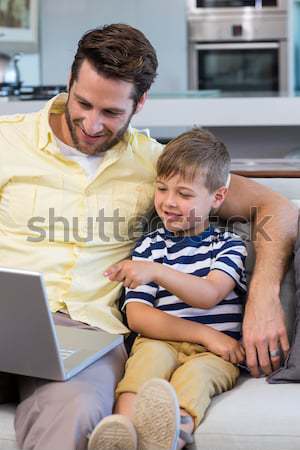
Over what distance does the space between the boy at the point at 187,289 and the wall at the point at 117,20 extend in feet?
12.9

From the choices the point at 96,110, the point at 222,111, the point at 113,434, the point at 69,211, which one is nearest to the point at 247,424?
the point at 113,434

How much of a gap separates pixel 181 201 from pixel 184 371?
0.41 metres

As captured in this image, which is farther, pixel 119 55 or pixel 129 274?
pixel 119 55

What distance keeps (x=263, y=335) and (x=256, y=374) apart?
0.10 metres

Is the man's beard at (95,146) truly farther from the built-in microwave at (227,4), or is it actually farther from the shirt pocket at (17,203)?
the built-in microwave at (227,4)

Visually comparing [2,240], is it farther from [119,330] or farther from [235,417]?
[235,417]

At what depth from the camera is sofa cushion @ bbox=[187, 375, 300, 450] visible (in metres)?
1.69

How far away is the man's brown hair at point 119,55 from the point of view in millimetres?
2049

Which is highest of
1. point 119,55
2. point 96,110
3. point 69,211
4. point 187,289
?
point 119,55

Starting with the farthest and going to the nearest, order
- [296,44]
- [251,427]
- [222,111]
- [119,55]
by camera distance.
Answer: [296,44], [222,111], [119,55], [251,427]

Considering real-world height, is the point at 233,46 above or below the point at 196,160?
above

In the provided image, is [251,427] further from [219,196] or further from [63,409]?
[219,196]

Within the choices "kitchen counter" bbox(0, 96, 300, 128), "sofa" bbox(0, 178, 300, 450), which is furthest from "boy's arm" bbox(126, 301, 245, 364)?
"kitchen counter" bbox(0, 96, 300, 128)

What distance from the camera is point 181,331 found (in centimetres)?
194
